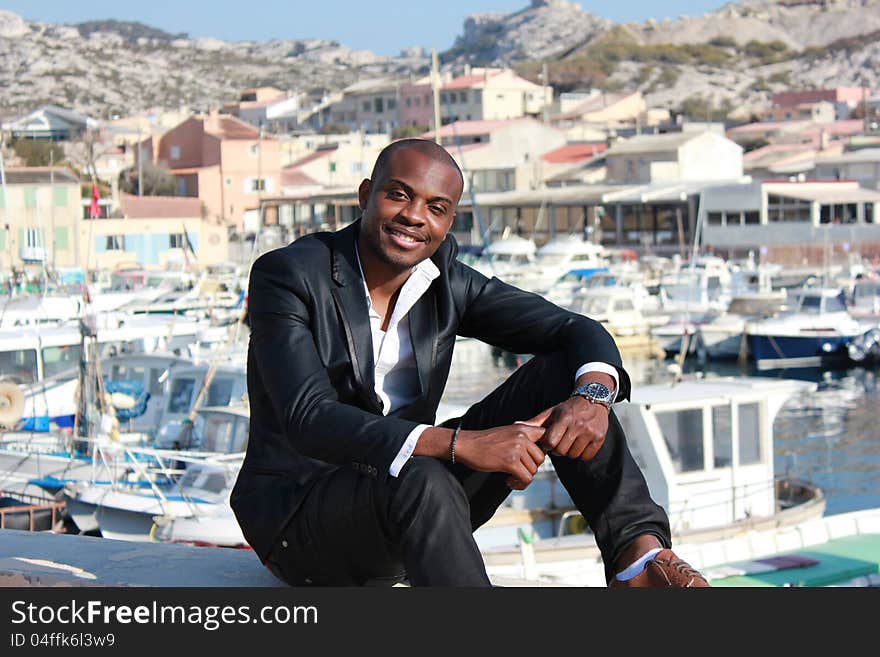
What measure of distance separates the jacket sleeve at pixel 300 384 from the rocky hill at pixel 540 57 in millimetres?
91217

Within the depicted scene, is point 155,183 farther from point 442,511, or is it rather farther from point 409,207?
point 442,511

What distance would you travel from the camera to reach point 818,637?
2770mm

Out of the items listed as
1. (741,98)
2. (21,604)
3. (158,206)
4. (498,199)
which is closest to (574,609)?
(21,604)

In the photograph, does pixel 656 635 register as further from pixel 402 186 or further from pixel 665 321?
pixel 665 321

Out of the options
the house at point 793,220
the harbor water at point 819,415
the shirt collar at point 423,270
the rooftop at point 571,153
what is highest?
the rooftop at point 571,153

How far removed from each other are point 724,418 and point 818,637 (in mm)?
9917

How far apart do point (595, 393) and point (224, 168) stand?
56.7 m

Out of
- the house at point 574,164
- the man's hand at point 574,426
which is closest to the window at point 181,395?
the man's hand at point 574,426

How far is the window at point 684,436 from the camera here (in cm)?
1231

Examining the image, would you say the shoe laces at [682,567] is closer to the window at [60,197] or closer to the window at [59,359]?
the window at [59,359]

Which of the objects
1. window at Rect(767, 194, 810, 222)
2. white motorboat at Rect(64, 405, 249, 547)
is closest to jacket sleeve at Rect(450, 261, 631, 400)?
white motorboat at Rect(64, 405, 249, 547)

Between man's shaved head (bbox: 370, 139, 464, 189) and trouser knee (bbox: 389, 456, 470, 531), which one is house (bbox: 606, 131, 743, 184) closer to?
man's shaved head (bbox: 370, 139, 464, 189)

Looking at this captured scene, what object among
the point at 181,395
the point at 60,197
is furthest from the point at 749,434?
the point at 60,197

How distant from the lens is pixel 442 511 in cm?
302
